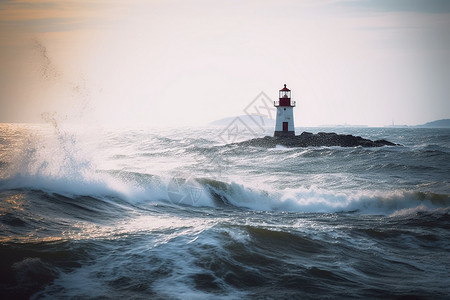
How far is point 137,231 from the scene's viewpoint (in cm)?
779

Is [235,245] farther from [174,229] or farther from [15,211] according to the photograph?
[15,211]

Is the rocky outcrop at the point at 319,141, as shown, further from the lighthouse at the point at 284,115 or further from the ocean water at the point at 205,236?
the ocean water at the point at 205,236

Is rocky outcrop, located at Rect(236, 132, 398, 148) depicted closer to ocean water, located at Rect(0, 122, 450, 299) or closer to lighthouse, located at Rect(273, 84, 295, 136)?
lighthouse, located at Rect(273, 84, 295, 136)

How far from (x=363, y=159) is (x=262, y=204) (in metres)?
12.5

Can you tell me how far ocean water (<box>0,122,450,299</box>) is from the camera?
5.29 m

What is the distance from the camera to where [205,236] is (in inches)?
287

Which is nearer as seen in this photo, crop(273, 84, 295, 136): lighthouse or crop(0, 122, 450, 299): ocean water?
crop(0, 122, 450, 299): ocean water

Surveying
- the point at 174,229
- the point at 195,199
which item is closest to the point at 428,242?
the point at 174,229

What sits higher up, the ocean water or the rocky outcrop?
the rocky outcrop

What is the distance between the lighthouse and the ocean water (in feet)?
69.6

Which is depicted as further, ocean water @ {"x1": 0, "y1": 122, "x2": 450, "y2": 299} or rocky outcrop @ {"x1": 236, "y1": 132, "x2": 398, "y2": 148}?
rocky outcrop @ {"x1": 236, "y1": 132, "x2": 398, "y2": 148}

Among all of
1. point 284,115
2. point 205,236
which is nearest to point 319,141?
point 284,115

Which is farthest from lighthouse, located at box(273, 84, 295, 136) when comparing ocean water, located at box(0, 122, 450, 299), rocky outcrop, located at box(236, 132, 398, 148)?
ocean water, located at box(0, 122, 450, 299)

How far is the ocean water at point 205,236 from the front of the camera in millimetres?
5293
